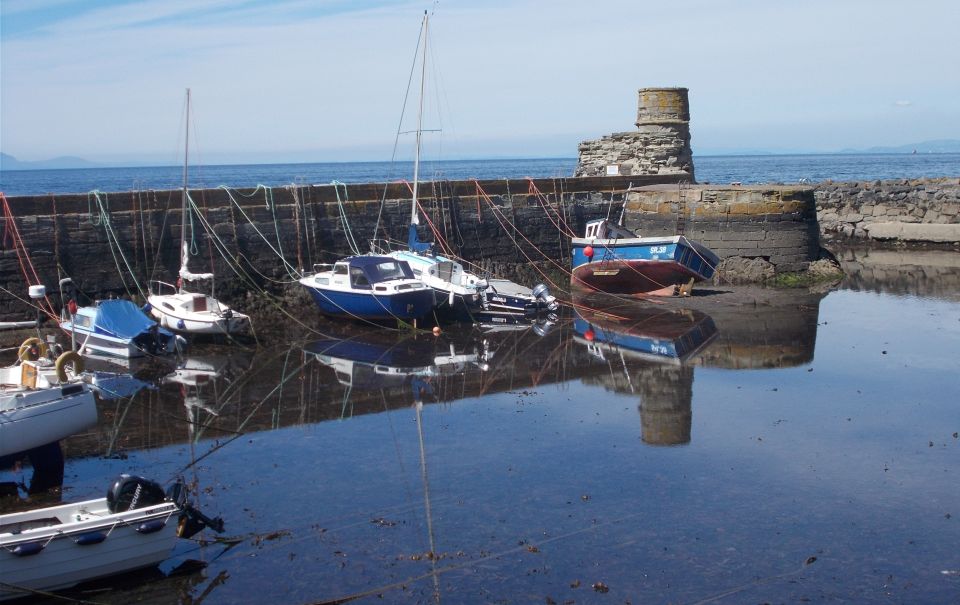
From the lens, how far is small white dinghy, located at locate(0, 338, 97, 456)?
10.5m

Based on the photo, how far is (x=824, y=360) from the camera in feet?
55.1

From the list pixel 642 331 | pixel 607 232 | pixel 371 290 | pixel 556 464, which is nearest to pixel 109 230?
pixel 371 290

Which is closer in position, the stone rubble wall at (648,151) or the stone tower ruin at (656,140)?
the stone tower ruin at (656,140)

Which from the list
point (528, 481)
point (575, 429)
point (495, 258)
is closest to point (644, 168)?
point (495, 258)

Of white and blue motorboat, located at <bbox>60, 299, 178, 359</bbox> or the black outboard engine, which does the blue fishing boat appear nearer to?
white and blue motorboat, located at <bbox>60, 299, 178, 359</bbox>

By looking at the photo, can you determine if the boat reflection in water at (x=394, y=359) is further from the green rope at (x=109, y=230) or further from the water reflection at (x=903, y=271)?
the water reflection at (x=903, y=271)

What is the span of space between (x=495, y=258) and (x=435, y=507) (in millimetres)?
15978

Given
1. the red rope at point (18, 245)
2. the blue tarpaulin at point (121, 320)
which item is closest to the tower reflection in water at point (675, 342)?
the blue tarpaulin at point (121, 320)

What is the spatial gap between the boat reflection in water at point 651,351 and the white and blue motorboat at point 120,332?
24.8ft

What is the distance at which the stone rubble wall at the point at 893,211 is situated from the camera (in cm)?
3209

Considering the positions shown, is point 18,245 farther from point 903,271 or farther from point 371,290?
point 903,271

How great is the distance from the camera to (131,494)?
900 centimetres

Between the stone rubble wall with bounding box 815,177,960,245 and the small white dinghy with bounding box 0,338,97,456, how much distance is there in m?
28.2

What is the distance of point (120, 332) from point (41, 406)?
19.6 feet
